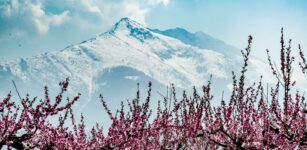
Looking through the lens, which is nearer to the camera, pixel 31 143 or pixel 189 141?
pixel 31 143

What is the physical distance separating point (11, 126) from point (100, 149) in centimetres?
218

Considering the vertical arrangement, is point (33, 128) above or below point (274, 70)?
below

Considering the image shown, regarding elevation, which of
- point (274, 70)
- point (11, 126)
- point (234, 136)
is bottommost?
point (234, 136)

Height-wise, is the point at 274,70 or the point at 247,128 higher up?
the point at 274,70

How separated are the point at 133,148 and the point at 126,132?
1270 mm

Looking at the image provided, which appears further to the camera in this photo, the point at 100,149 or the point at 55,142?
the point at 100,149

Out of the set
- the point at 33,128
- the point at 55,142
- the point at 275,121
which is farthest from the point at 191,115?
the point at 33,128

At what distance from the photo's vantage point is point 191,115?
9555mm

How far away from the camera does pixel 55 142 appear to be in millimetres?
7703

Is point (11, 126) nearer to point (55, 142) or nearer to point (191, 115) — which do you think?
point (55, 142)

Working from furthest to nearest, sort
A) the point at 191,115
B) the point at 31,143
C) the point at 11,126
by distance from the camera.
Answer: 1. the point at 191,115
2. the point at 31,143
3. the point at 11,126

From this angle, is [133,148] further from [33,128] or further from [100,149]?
[33,128]

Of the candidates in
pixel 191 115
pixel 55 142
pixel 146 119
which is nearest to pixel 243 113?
pixel 191 115

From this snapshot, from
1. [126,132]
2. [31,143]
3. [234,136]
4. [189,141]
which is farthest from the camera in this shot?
[189,141]
